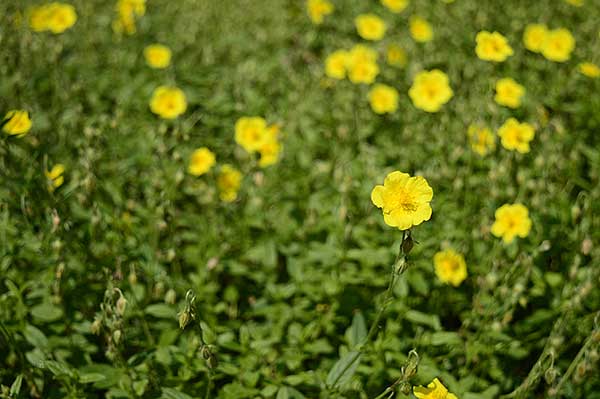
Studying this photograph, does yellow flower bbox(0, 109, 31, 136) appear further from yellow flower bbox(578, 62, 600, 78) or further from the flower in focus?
yellow flower bbox(578, 62, 600, 78)

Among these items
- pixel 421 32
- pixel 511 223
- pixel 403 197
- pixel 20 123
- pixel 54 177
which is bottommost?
pixel 421 32

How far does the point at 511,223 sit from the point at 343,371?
4.01 ft

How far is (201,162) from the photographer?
3461 millimetres

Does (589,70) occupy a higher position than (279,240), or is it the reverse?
(589,70)

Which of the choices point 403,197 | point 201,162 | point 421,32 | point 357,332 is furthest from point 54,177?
point 421,32

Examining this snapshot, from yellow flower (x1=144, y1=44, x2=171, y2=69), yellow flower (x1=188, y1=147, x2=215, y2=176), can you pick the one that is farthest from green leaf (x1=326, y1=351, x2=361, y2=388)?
yellow flower (x1=144, y1=44, x2=171, y2=69)

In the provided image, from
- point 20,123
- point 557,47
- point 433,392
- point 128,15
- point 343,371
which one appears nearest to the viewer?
point 433,392

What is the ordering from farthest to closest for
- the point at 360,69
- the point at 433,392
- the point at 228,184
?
the point at 360,69, the point at 228,184, the point at 433,392

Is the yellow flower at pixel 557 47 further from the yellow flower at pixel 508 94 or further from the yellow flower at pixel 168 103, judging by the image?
the yellow flower at pixel 168 103

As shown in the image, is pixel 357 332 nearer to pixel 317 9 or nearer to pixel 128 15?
pixel 317 9

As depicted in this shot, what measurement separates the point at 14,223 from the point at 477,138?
2.52 metres

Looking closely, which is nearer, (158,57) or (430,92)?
(430,92)

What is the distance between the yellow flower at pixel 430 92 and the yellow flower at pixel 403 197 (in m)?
1.72

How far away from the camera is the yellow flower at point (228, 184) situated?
11.3 feet
